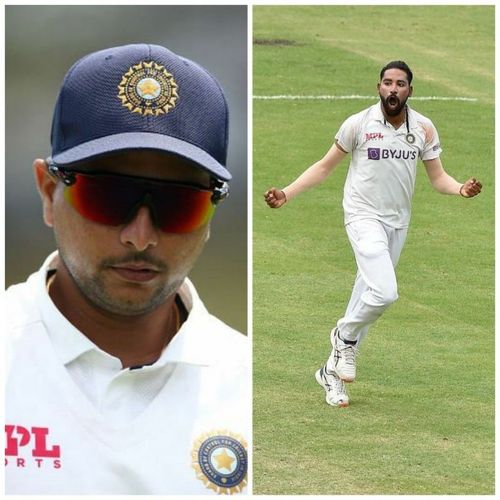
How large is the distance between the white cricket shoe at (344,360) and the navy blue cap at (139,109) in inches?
156

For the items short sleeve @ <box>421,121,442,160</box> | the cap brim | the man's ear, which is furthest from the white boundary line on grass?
the cap brim

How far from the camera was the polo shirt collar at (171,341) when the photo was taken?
14.7 feet

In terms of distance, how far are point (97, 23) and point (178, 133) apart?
35.3 inches

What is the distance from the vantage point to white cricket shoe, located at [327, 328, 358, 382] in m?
8.16

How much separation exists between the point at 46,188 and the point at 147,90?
19.9 inches

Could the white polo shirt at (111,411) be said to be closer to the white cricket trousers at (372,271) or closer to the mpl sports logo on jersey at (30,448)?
the mpl sports logo on jersey at (30,448)

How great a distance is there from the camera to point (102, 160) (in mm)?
4391

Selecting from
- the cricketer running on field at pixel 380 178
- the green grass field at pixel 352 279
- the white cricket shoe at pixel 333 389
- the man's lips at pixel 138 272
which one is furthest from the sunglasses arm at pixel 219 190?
the white cricket shoe at pixel 333 389

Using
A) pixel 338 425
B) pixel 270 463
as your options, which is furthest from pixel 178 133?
pixel 338 425

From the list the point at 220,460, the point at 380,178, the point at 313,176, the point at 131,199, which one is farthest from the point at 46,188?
the point at 380,178

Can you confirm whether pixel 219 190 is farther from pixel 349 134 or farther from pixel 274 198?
pixel 349 134

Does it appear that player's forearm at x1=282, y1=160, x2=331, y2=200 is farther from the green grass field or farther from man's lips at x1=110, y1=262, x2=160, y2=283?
man's lips at x1=110, y1=262, x2=160, y2=283

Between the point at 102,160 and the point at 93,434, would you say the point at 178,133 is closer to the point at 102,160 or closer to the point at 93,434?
the point at 102,160

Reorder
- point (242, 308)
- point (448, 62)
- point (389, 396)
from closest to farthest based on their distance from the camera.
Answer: point (242, 308), point (389, 396), point (448, 62)
